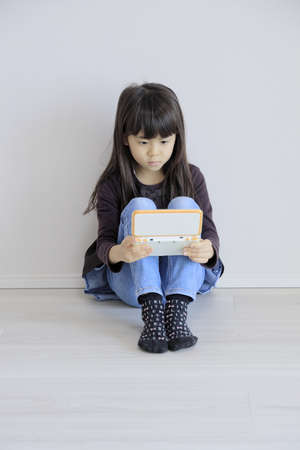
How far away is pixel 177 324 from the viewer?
128 centimetres

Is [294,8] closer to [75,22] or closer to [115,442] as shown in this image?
[75,22]

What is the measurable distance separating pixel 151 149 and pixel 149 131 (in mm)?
49

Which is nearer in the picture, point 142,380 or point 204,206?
point 142,380

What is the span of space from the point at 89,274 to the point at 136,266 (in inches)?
10.4

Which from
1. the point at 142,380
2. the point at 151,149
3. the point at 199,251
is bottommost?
the point at 142,380

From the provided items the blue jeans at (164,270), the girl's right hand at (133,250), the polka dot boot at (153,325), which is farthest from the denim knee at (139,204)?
the polka dot boot at (153,325)

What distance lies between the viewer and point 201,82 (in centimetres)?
158

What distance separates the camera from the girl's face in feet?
4.40

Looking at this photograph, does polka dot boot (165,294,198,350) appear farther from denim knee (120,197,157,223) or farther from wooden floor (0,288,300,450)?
denim knee (120,197,157,223)

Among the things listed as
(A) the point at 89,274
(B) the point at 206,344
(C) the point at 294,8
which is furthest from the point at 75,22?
(B) the point at 206,344

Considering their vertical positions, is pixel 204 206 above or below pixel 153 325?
above

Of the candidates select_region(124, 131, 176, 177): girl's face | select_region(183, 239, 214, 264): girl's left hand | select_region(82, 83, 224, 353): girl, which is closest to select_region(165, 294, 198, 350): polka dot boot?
select_region(82, 83, 224, 353): girl

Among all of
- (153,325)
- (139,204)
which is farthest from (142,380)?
(139,204)

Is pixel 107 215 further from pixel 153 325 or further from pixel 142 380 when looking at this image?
pixel 142 380
